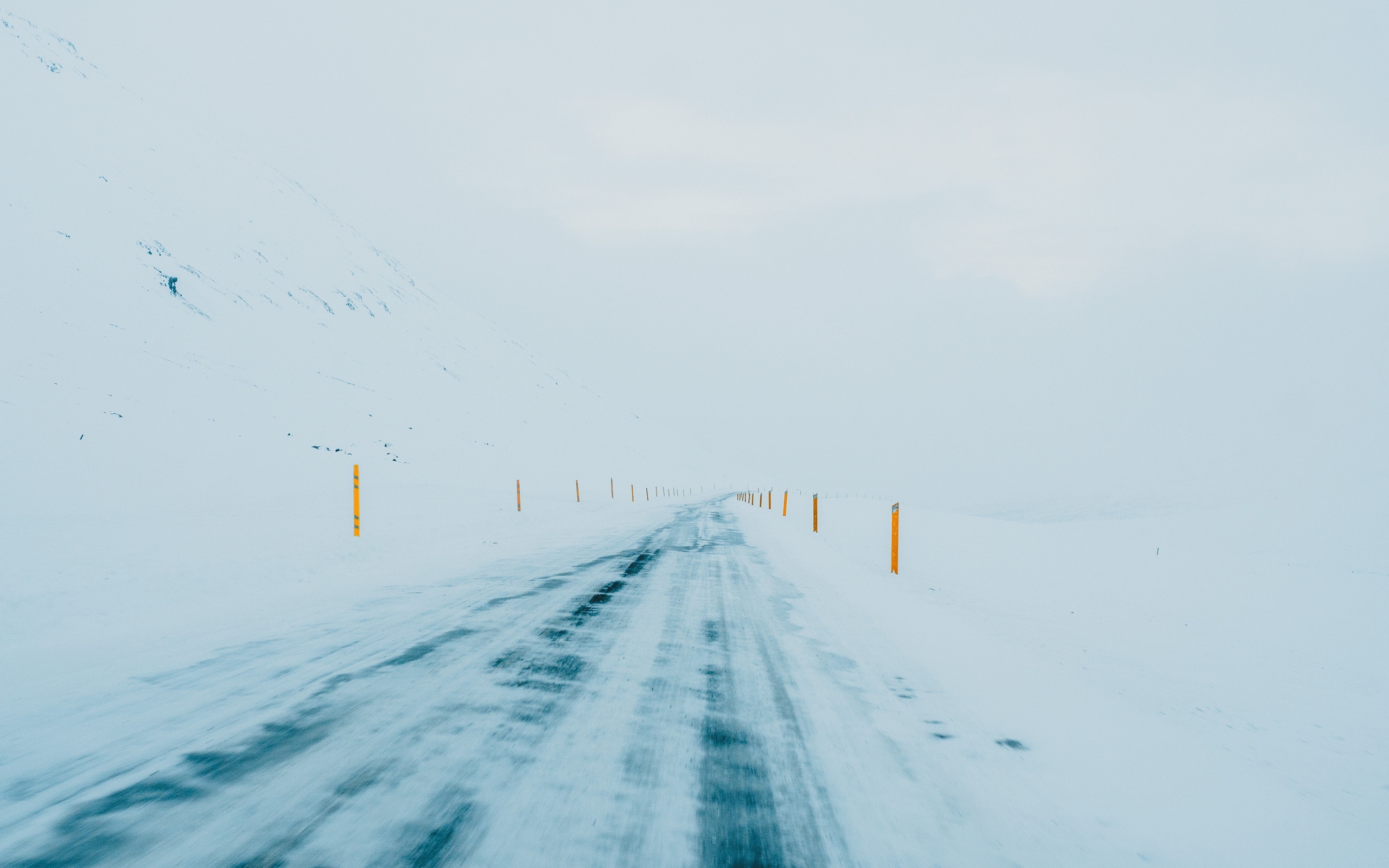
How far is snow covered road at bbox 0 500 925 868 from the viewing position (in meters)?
2.11

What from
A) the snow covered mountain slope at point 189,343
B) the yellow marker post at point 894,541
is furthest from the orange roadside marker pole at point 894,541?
the snow covered mountain slope at point 189,343

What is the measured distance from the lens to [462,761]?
2707 millimetres

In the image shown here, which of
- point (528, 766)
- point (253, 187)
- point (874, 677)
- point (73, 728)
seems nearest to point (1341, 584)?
point (874, 677)

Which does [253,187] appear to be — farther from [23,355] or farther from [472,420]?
[23,355]

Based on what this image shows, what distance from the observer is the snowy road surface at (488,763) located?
212 cm

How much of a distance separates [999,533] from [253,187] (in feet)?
255

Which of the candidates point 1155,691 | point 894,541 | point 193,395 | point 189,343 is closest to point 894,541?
point 894,541

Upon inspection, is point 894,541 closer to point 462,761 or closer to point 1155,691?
point 1155,691

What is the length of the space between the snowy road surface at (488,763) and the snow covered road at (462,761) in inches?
0.4

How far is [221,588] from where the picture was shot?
673 cm

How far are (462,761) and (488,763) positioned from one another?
0.38ft

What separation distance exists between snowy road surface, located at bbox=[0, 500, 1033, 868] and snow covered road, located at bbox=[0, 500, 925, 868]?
0.04 ft

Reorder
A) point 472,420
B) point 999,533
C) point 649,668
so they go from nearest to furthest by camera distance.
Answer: point 649,668
point 999,533
point 472,420

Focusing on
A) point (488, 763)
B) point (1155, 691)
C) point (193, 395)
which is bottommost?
point (1155, 691)
